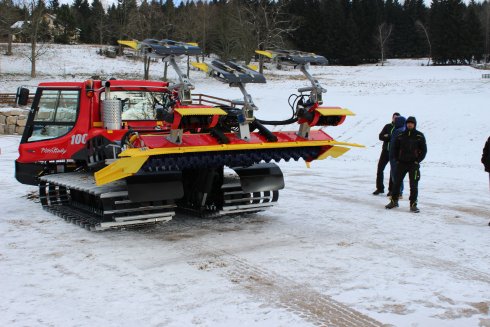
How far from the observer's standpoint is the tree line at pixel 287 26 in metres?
58.2

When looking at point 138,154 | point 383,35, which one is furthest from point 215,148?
point 383,35

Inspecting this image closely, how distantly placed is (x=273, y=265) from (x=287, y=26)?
77.5m

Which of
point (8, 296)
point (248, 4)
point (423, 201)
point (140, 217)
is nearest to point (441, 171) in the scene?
point (423, 201)

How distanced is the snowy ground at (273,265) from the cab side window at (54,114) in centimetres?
135

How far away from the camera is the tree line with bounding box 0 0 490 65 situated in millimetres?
58250

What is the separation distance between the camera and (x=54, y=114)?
31.9 feet

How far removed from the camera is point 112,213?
8039 mm

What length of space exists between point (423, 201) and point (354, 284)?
18.5 ft

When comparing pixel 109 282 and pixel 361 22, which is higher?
pixel 361 22

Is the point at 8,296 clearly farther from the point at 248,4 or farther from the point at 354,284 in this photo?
the point at 248,4

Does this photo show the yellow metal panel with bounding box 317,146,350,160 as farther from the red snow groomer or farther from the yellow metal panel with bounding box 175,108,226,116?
the yellow metal panel with bounding box 175,108,226,116

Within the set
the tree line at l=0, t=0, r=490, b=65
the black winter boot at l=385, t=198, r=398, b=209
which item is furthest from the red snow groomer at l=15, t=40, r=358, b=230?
the tree line at l=0, t=0, r=490, b=65

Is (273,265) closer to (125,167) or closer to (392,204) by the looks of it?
(125,167)

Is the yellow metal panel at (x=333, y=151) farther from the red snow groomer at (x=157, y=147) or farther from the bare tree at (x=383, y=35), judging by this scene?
the bare tree at (x=383, y=35)
